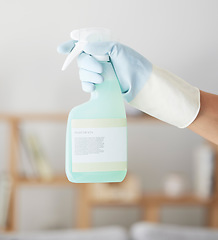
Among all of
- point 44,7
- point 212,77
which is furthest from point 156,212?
point 44,7

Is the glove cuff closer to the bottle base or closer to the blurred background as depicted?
the bottle base

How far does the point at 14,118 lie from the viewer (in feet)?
7.52

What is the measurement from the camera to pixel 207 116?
0.77 m

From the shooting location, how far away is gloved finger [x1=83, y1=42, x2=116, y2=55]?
67 centimetres

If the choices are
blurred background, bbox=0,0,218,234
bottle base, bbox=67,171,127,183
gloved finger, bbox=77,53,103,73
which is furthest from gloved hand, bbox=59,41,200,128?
blurred background, bbox=0,0,218,234

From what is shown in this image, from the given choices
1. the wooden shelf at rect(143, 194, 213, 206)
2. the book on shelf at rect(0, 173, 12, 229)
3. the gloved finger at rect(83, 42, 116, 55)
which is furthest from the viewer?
the wooden shelf at rect(143, 194, 213, 206)

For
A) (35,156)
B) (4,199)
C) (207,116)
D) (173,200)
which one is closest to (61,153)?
(35,156)

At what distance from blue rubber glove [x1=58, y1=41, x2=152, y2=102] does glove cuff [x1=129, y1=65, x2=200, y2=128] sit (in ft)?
0.05

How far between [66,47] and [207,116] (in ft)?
0.93

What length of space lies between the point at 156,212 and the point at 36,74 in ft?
3.40

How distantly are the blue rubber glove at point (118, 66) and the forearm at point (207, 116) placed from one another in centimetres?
12

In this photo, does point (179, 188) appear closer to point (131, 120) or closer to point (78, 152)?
point (131, 120)

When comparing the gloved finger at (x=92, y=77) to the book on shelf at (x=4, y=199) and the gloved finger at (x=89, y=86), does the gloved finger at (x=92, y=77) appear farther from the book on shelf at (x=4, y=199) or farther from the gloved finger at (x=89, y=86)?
the book on shelf at (x=4, y=199)

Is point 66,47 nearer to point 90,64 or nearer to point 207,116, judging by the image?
point 90,64
